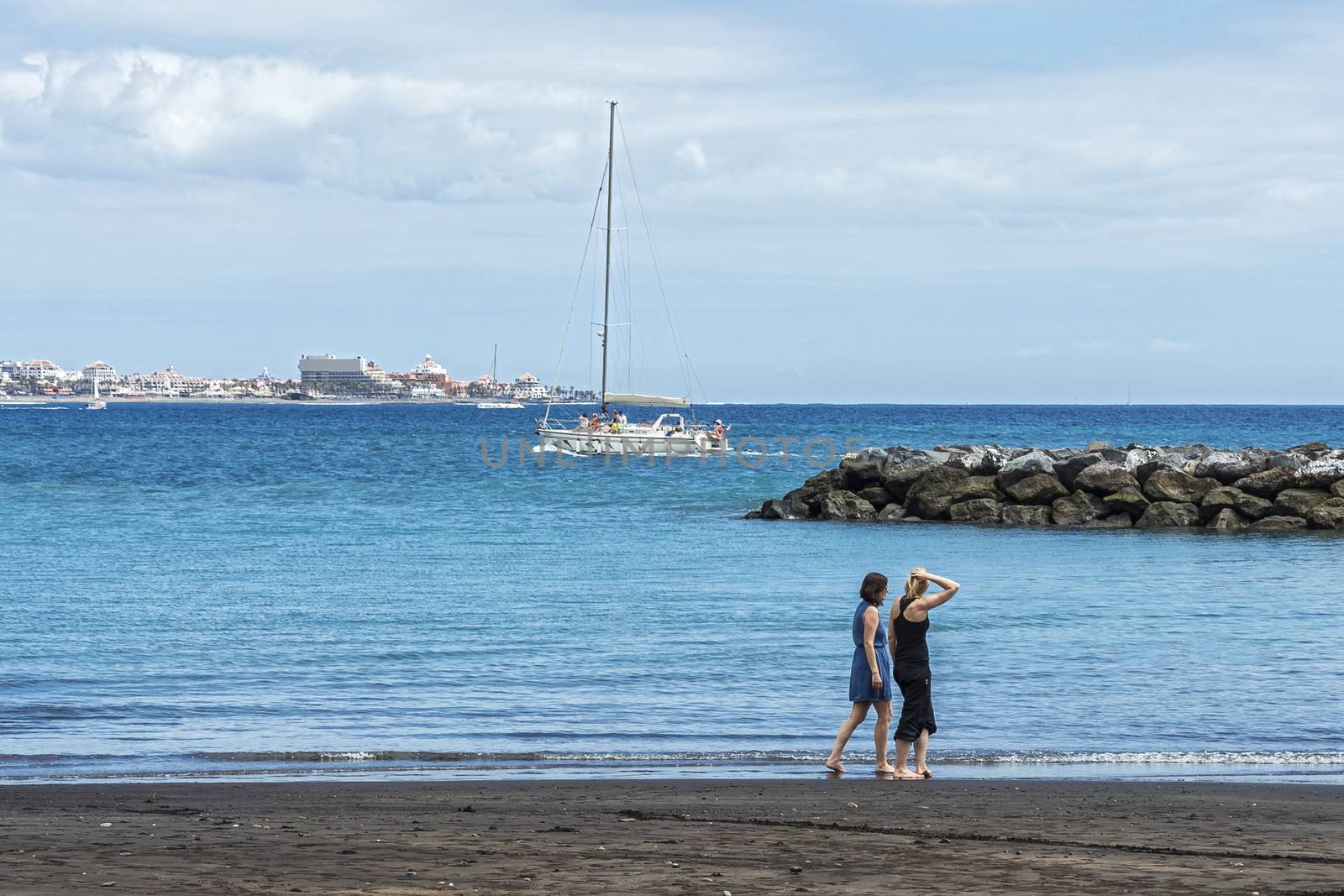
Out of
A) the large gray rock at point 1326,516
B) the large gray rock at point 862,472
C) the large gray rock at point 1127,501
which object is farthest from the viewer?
the large gray rock at point 862,472

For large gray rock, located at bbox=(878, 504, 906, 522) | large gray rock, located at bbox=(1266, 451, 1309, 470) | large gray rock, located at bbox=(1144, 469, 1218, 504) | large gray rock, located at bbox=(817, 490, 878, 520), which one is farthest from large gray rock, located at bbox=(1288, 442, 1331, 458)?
large gray rock, located at bbox=(817, 490, 878, 520)

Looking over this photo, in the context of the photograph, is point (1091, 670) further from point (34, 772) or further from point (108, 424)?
point (108, 424)

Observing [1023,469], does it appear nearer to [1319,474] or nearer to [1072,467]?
[1072,467]

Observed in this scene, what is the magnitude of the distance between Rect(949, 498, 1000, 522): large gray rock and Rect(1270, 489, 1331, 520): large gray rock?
18.9 feet

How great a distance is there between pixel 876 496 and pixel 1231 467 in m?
8.10

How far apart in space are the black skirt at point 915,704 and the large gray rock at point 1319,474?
2509cm

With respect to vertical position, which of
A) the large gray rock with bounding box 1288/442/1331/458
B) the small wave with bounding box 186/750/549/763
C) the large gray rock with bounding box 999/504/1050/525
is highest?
the large gray rock with bounding box 1288/442/1331/458

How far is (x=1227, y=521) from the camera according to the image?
30594mm

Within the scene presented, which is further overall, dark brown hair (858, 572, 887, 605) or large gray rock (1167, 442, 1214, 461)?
large gray rock (1167, 442, 1214, 461)

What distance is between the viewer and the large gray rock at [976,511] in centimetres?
3272

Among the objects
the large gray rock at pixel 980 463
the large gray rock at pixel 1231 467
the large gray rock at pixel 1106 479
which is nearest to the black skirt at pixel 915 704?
the large gray rock at pixel 1106 479

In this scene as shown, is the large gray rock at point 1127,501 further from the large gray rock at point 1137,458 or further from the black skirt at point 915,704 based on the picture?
the black skirt at point 915,704

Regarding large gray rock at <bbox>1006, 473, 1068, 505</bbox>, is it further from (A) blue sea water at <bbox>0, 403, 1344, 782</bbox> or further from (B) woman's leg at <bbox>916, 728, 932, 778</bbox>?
(B) woman's leg at <bbox>916, 728, 932, 778</bbox>

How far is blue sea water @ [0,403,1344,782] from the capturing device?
10828 mm
